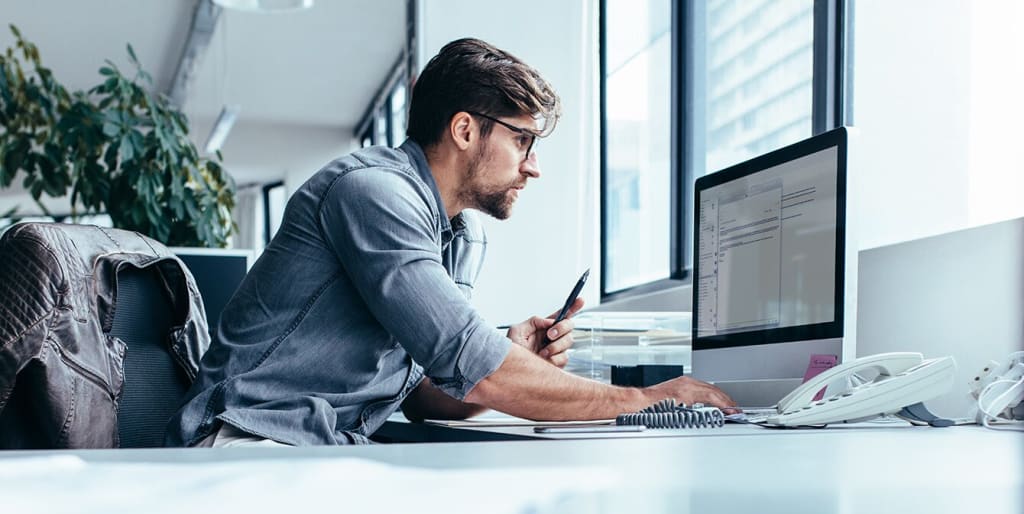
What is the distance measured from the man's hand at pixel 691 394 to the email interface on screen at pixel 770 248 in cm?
18

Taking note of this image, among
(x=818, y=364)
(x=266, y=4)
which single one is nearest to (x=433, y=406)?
(x=818, y=364)

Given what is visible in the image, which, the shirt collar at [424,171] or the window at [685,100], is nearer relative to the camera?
the shirt collar at [424,171]

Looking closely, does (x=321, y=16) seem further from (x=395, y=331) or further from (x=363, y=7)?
(x=395, y=331)

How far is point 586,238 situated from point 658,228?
29 cm

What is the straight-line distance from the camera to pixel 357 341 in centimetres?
174

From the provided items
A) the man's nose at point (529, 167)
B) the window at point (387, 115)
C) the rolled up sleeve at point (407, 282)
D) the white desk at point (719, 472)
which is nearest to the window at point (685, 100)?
the man's nose at point (529, 167)

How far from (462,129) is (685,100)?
1.81 metres

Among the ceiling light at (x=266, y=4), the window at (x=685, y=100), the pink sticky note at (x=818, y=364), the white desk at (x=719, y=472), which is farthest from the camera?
the ceiling light at (x=266, y=4)

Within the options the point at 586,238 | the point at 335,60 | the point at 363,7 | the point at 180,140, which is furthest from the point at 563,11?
the point at 335,60

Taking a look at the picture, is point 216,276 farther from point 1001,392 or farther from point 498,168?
point 1001,392

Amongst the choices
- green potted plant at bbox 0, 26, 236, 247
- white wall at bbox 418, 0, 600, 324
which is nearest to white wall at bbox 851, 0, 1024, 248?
white wall at bbox 418, 0, 600, 324

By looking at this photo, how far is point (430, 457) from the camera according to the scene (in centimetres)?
52

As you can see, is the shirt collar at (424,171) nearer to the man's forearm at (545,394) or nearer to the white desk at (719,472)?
the man's forearm at (545,394)

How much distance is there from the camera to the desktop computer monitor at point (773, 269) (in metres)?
1.62
